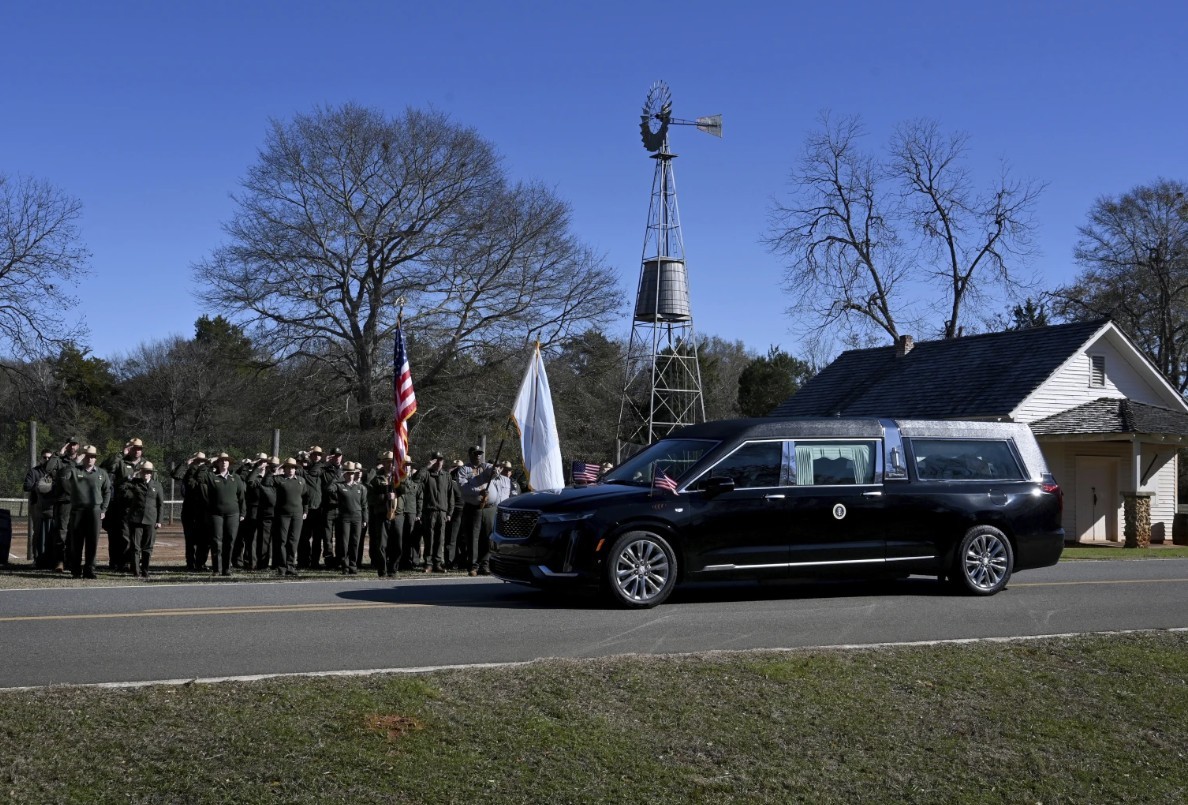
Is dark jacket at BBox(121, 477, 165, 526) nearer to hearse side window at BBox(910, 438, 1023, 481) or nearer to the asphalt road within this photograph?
the asphalt road

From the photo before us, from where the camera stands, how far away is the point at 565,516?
12.5 m

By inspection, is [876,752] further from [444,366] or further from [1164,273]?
[1164,273]

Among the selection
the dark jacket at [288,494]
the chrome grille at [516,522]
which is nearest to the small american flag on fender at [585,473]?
the chrome grille at [516,522]

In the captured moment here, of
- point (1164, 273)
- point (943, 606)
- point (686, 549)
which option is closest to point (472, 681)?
point (686, 549)

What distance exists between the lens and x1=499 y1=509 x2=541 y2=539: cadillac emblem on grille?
12.7 m

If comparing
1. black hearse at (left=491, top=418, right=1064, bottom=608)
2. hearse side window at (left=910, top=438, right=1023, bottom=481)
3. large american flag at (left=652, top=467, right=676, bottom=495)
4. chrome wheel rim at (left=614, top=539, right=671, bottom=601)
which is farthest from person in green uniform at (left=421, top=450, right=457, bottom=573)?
hearse side window at (left=910, top=438, right=1023, bottom=481)

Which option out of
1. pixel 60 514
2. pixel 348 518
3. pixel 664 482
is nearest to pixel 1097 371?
pixel 348 518

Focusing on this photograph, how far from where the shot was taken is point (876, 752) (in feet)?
24.1

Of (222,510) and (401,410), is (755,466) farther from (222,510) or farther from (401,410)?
(222,510)

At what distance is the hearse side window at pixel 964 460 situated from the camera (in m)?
13.9

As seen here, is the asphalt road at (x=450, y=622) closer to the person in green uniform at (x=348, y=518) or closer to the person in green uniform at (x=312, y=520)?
the person in green uniform at (x=348, y=518)

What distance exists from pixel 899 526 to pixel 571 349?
31905mm

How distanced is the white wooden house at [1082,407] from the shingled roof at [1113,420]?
0.09 feet

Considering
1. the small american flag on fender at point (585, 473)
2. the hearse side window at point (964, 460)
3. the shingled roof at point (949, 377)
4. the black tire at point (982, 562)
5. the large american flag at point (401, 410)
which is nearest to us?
the black tire at point (982, 562)
